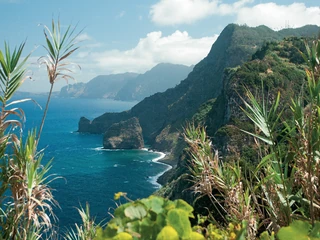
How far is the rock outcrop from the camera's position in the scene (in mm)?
70250

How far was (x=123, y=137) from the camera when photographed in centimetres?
7206

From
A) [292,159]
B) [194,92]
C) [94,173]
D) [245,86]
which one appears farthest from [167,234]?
[194,92]

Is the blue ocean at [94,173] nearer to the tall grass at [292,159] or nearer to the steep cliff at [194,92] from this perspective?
the steep cliff at [194,92]

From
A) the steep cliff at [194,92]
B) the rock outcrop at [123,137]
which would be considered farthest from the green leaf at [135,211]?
the rock outcrop at [123,137]

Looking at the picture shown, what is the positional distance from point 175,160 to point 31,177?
54.2m

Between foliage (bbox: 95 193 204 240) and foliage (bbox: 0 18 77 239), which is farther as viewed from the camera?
foliage (bbox: 0 18 77 239)

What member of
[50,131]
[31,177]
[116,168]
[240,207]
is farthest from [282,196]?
[50,131]

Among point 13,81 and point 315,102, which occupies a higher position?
point 13,81

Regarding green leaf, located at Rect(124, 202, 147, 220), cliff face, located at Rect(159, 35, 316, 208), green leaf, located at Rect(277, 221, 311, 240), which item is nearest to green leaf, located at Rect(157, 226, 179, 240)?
green leaf, located at Rect(124, 202, 147, 220)

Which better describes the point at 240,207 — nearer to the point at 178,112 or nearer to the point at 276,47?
the point at 276,47

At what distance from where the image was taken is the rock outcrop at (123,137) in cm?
7025

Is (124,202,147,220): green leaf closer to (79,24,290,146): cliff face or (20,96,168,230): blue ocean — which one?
(20,96,168,230): blue ocean

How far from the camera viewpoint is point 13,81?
3.30 metres

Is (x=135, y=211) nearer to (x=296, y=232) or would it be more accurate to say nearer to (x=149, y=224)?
(x=149, y=224)
